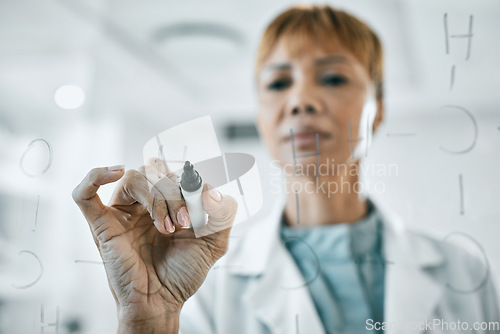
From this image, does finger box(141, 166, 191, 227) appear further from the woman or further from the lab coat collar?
the lab coat collar

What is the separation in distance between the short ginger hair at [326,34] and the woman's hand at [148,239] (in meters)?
0.21

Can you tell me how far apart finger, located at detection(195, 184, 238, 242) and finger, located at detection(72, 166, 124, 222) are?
9 centimetres

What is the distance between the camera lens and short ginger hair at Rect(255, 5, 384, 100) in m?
0.46

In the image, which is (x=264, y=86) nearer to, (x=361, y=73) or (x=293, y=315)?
(x=361, y=73)

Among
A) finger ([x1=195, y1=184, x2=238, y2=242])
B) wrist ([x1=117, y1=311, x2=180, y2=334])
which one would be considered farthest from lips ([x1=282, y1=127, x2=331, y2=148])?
wrist ([x1=117, y1=311, x2=180, y2=334])

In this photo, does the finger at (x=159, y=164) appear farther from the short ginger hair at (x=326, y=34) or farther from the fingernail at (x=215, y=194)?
the short ginger hair at (x=326, y=34)

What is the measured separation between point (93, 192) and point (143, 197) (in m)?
0.05

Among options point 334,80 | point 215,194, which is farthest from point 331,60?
point 215,194

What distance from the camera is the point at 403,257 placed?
0.42m

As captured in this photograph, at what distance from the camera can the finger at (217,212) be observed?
37cm

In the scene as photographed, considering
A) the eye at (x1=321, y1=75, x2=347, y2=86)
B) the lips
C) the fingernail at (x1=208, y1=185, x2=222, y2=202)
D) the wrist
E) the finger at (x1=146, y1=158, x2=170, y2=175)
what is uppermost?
the eye at (x1=321, y1=75, x2=347, y2=86)

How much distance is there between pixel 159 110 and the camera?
1.60 ft

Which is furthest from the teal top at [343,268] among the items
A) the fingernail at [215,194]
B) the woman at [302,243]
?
the fingernail at [215,194]

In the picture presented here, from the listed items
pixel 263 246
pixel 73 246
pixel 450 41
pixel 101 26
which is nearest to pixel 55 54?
pixel 101 26
